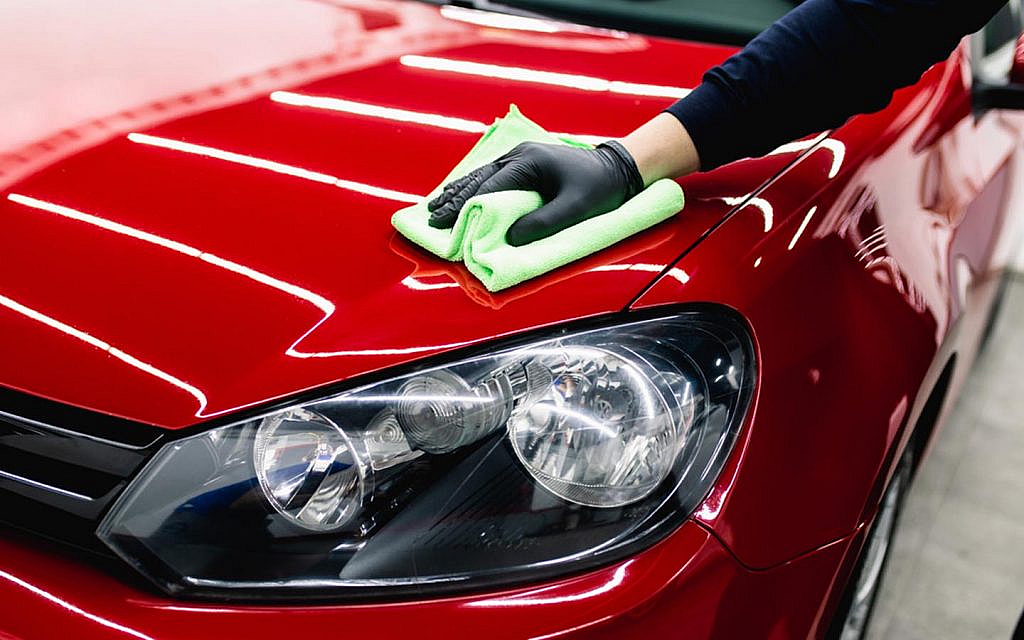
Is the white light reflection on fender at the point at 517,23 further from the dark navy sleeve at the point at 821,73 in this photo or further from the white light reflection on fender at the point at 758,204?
the white light reflection on fender at the point at 758,204

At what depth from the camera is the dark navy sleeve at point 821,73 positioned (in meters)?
1.23

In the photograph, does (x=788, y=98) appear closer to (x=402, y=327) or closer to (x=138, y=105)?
(x=402, y=327)

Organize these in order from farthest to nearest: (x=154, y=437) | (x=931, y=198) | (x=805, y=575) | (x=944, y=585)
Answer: (x=944, y=585) → (x=931, y=198) → (x=805, y=575) → (x=154, y=437)

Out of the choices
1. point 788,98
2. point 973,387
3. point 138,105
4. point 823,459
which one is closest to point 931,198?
point 788,98

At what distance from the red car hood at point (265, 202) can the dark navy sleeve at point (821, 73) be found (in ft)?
0.18

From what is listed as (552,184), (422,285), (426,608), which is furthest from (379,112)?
(426,608)

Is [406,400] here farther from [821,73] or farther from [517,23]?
[517,23]

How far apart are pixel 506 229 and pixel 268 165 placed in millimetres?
325

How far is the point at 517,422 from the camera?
95 cm

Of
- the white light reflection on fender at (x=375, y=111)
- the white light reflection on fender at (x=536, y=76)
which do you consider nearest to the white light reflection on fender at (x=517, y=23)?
the white light reflection on fender at (x=536, y=76)

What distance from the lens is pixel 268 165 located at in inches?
48.0

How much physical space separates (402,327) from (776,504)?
1.30ft

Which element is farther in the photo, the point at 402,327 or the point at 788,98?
the point at 788,98

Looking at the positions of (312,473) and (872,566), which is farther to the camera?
(872,566)
